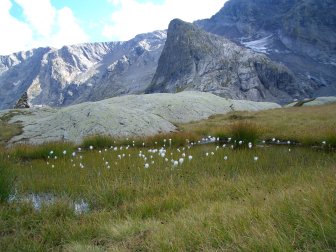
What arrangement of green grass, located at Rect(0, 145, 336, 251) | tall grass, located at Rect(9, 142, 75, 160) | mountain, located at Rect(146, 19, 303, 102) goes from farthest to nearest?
1. mountain, located at Rect(146, 19, 303, 102)
2. tall grass, located at Rect(9, 142, 75, 160)
3. green grass, located at Rect(0, 145, 336, 251)

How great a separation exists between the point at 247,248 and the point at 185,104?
28453 mm

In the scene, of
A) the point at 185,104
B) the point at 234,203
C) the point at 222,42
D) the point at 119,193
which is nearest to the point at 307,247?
the point at 234,203

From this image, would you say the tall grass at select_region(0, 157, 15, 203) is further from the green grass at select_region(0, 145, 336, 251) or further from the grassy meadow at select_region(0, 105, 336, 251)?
the green grass at select_region(0, 145, 336, 251)

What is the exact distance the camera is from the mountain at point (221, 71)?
129 m

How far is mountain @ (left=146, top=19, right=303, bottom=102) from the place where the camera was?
12900 cm

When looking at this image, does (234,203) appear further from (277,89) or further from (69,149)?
(277,89)

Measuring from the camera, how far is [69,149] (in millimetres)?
11477

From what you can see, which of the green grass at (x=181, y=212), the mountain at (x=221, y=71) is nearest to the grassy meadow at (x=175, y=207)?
the green grass at (x=181, y=212)

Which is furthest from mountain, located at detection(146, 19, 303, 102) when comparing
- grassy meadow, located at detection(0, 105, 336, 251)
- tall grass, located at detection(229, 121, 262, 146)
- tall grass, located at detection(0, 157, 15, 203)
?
tall grass, located at detection(0, 157, 15, 203)

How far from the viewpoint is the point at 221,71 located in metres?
135

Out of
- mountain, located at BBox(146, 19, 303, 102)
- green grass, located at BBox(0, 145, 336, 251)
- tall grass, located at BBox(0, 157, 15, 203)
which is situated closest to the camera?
green grass, located at BBox(0, 145, 336, 251)

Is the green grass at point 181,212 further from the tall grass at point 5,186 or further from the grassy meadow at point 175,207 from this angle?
the tall grass at point 5,186

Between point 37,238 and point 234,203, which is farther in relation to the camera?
point 234,203

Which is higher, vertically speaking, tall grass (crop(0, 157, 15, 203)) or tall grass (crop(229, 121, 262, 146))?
tall grass (crop(0, 157, 15, 203))
